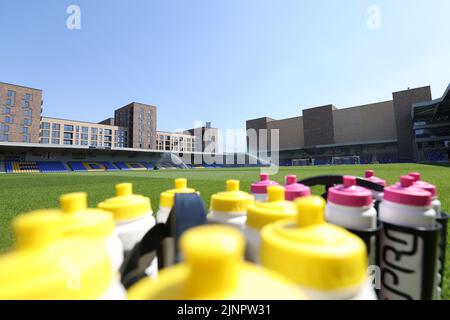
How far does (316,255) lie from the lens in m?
0.26

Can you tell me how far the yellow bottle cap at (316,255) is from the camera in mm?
264

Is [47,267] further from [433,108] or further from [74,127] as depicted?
[74,127]

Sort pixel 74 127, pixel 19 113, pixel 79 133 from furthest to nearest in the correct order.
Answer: pixel 79 133
pixel 74 127
pixel 19 113

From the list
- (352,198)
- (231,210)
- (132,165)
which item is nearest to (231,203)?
(231,210)

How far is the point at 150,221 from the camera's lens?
56cm

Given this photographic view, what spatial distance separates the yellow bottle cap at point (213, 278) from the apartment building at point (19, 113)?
38.0 metres

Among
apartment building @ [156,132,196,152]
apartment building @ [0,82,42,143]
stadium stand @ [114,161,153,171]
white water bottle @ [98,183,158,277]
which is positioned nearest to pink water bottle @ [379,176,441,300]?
white water bottle @ [98,183,158,277]

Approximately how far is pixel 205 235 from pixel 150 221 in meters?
0.40

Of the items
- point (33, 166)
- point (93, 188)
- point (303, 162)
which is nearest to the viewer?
point (93, 188)

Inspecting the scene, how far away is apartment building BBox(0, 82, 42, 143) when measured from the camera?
26.6 meters

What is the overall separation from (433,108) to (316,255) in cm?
3159

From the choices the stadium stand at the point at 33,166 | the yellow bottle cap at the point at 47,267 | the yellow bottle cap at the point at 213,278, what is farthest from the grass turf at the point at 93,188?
the stadium stand at the point at 33,166

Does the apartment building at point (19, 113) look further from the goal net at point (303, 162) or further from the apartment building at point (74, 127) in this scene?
the goal net at point (303, 162)
